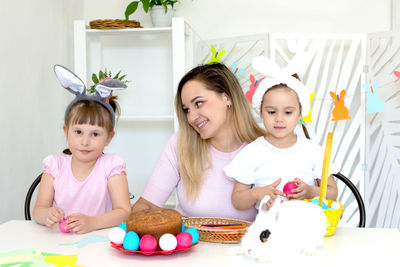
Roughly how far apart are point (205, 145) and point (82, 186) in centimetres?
49

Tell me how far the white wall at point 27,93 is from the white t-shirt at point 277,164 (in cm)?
155

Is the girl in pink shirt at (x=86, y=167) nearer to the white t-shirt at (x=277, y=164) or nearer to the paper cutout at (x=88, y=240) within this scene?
the paper cutout at (x=88, y=240)

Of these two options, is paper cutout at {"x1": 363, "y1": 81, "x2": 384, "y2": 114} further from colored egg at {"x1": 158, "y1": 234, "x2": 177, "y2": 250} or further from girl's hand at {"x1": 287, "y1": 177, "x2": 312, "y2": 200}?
colored egg at {"x1": 158, "y1": 234, "x2": 177, "y2": 250}

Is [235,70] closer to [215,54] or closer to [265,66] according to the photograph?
[215,54]

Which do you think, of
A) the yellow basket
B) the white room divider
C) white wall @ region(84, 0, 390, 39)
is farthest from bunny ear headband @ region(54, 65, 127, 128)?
white wall @ region(84, 0, 390, 39)

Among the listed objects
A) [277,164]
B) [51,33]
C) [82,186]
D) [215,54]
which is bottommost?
[82,186]

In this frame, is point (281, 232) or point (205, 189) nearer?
point (281, 232)

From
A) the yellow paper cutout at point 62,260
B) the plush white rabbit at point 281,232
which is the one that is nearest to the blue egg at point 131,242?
the yellow paper cutout at point 62,260

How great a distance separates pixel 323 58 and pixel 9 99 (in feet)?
7.44

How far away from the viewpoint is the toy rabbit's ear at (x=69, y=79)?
155cm

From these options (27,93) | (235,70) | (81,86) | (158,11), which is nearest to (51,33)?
(27,93)

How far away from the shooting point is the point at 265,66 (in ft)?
4.82

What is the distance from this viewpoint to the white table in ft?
3.73

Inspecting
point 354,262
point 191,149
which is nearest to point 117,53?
point 191,149
